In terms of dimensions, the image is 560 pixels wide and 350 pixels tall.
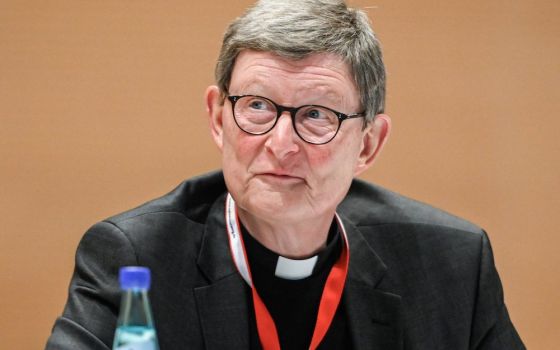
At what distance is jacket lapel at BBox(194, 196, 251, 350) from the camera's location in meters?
2.27

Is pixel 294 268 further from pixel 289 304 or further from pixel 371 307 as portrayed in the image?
pixel 371 307

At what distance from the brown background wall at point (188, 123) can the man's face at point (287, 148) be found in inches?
47.1

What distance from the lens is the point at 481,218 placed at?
12.6 ft

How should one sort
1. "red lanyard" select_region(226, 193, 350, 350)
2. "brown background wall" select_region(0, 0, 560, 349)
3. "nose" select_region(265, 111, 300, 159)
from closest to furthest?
"nose" select_region(265, 111, 300, 159)
"red lanyard" select_region(226, 193, 350, 350)
"brown background wall" select_region(0, 0, 560, 349)

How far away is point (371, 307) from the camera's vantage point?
251 centimetres

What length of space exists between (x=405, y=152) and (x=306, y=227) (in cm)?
144

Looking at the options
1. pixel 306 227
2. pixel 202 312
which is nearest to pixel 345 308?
pixel 306 227

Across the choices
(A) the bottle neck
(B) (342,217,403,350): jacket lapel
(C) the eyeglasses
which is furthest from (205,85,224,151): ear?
(A) the bottle neck

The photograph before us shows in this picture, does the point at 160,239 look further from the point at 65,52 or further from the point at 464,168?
the point at 464,168

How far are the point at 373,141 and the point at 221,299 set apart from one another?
2.15 feet

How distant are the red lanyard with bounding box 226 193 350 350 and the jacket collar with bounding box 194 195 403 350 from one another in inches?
0.8

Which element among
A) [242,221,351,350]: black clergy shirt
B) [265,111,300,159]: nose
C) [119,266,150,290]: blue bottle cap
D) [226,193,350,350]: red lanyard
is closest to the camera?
[119,266,150,290]: blue bottle cap

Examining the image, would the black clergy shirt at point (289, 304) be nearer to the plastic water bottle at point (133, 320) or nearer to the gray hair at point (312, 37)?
the gray hair at point (312, 37)

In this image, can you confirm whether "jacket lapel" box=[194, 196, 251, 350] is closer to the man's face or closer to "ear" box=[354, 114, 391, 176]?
the man's face
